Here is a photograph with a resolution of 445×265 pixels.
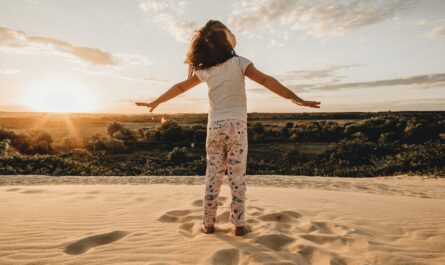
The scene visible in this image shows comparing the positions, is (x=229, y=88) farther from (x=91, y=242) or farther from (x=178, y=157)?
(x=178, y=157)

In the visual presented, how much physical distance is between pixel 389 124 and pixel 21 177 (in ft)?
80.9

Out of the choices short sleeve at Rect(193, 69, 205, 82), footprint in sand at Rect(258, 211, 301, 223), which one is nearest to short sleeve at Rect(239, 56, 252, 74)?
short sleeve at Rect(193, 69, 205, 82)

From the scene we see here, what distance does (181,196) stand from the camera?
20.9 feet

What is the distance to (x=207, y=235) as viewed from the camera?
12.0 ft

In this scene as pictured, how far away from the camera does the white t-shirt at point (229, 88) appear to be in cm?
355

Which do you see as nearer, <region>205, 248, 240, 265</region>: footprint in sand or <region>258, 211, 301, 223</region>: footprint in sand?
<region>205, 248, 240, 265</region>: footprint in sand

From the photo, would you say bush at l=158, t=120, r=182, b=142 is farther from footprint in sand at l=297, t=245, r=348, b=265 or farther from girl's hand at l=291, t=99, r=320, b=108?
footprint in sand at l=297, t=245, r=348, b=265

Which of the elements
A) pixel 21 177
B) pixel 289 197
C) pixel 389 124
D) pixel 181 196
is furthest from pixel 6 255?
pixel 389 124

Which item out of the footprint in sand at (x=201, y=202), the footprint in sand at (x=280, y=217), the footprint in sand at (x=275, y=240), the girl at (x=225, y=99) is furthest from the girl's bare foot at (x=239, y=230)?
the footprint in sand at (x=201, y=202)

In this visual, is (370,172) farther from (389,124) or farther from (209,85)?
(389,124)

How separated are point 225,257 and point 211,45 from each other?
1922 mm

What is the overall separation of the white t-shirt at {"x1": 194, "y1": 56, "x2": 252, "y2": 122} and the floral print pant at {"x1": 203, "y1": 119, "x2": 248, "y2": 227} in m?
0.08

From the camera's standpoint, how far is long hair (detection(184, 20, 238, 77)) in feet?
11.5

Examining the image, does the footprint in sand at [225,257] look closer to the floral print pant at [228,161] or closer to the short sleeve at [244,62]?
the floral print pant at [228,161]
